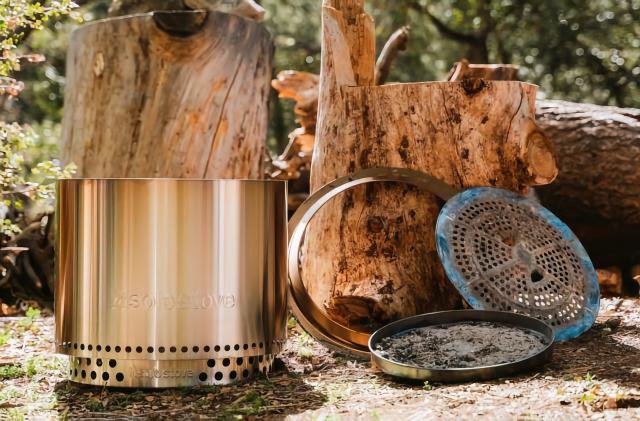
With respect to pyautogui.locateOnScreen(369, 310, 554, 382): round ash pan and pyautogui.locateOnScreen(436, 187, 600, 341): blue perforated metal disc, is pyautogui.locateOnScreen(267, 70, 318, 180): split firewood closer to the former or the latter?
pyautogui.locateOnScreen(436, 187, 600, 341): blue perforated metal disc

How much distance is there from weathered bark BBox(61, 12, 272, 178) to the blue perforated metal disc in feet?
6.46

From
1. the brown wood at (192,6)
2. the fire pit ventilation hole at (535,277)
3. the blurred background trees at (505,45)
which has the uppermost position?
the blurred background trees at (505,45)

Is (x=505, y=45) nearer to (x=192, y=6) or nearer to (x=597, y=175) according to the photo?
(x=597, y=175)

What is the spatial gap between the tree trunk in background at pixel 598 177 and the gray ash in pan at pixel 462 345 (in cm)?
261

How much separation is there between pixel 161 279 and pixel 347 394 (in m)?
0.81

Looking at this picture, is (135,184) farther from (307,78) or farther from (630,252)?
(630,252)

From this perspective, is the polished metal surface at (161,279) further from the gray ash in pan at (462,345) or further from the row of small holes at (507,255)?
the row of small holes at (507,255)

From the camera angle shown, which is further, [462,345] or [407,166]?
[407,166]

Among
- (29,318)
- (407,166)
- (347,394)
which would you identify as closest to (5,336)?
(29,318)

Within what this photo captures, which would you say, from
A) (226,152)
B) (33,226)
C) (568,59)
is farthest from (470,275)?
(568,59)

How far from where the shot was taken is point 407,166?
4109 millimetres

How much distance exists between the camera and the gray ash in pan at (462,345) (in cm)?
320

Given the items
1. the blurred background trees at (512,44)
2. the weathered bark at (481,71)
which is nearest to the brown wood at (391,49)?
the weathered bark at (481,71)

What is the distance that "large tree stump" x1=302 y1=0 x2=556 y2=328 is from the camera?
4074 millimetres
